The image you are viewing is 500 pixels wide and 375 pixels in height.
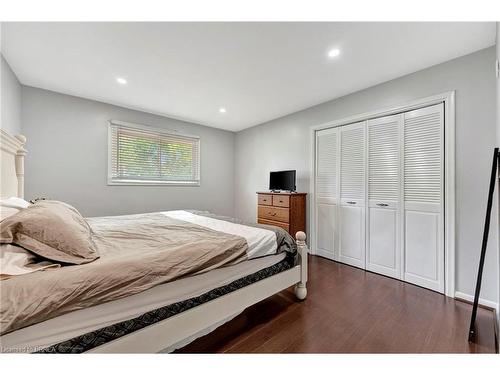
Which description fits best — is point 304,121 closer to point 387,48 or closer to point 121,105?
point 387,48

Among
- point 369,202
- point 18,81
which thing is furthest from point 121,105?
point 369,202

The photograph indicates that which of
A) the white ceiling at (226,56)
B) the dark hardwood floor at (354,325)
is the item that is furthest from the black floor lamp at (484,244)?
the white ceiling at (226,56)

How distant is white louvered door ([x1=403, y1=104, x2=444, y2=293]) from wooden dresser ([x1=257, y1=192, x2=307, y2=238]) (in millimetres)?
1417

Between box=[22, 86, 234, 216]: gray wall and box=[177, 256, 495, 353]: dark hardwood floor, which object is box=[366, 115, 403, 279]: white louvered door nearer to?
box=[177, 256, 495, 353]: dark hardwood floor

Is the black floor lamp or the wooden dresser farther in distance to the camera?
the wooden dresser

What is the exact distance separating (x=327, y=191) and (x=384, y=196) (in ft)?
2.70

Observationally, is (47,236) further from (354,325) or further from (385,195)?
(385,195)

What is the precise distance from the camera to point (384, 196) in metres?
2.76

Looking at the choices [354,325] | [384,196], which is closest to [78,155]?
[354,325]

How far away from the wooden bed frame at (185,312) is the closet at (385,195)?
1334mm

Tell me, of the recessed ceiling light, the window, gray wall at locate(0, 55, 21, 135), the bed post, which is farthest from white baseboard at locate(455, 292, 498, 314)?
gray wall at locate(0, 55, 21, 135)

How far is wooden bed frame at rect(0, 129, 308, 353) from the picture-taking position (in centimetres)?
115

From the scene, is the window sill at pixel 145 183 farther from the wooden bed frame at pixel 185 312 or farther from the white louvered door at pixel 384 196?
the white louvered door at pixel 384 196

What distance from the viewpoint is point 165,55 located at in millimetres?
2150
